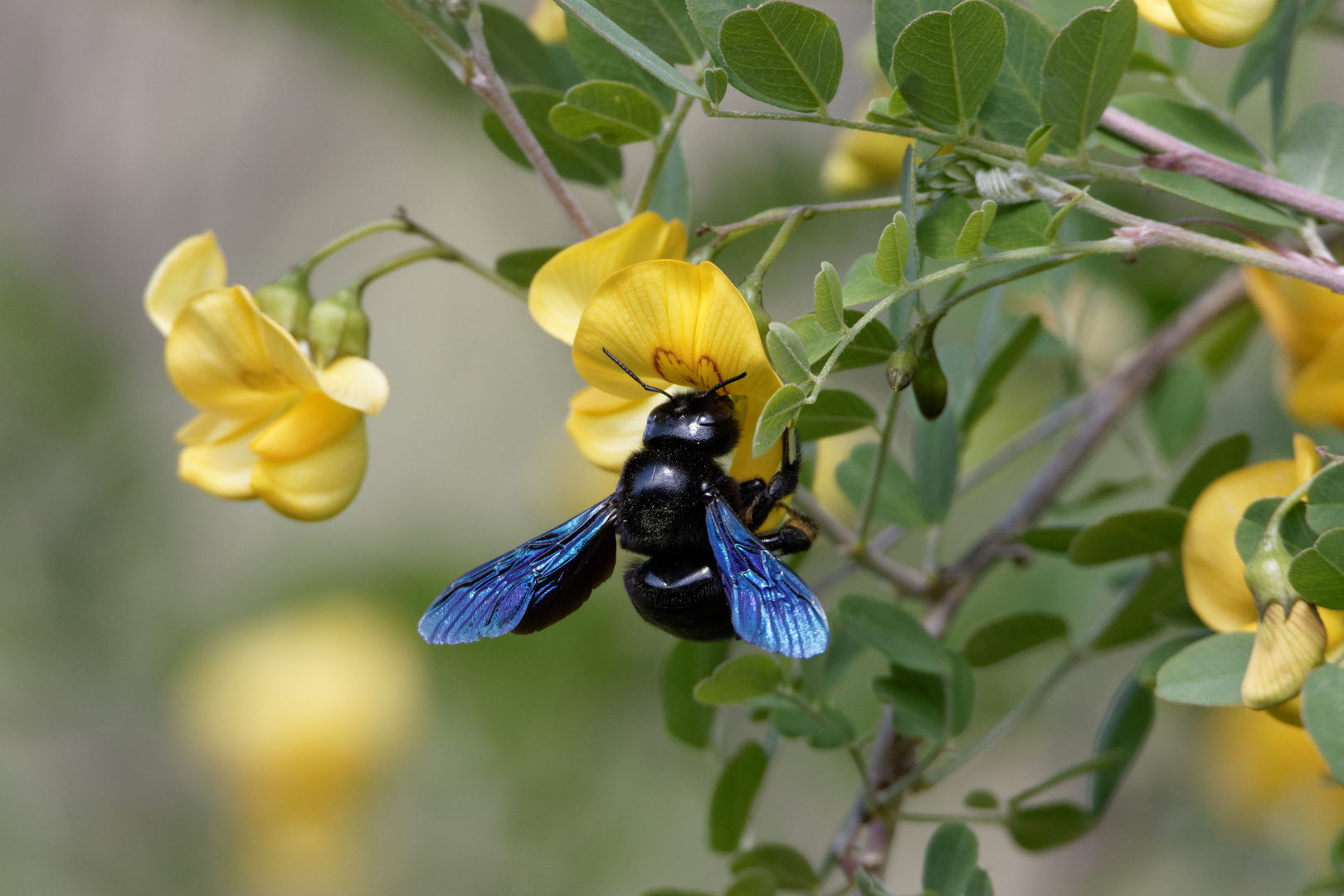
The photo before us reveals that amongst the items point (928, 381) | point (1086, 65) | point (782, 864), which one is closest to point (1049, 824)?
point (782, 864)

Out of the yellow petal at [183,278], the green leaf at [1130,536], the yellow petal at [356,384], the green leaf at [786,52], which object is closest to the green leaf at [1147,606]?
the green leaf at [1130,536]

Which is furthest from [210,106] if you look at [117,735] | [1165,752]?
[1165,752]

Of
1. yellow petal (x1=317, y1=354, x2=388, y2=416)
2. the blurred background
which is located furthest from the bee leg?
the blurred background

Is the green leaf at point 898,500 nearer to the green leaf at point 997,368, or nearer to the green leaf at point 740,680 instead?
the green leaf at point 997,368

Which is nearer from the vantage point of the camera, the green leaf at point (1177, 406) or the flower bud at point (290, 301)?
the flower bud at point (290, 301)

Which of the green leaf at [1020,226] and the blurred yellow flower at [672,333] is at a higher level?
the blurred yellow flower at [672,333]

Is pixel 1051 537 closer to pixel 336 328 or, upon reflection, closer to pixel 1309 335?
pixel 1309 335

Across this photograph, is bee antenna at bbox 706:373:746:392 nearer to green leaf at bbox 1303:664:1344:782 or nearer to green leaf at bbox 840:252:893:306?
green leaf at bbox 840:252:893:306
